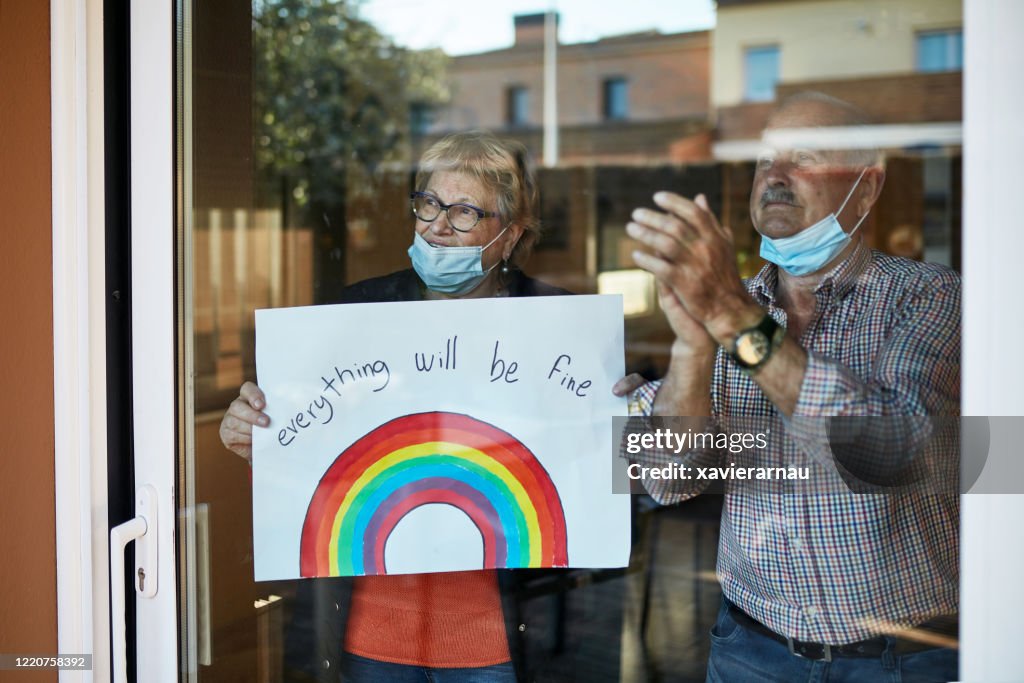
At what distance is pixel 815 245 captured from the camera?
3.98 feet

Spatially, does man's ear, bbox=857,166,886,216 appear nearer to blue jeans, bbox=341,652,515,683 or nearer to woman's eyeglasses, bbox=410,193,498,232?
woman's eyeglasses, bbox=410,193,498,232

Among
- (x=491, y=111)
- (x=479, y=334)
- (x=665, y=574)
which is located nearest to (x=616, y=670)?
(x=479, y=334)

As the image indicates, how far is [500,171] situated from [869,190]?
0.62 metres

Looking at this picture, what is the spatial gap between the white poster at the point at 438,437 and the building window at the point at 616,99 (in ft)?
A: 37.6

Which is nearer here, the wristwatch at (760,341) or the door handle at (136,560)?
the wristwatch at (760,341)

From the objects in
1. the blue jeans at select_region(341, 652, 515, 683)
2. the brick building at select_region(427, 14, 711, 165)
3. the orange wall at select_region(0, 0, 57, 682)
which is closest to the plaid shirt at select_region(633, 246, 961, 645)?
the blue jeans at select_region(341, 652, 515, 683)

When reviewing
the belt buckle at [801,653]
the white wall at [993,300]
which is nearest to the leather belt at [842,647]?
the belt buckle at [801,653]

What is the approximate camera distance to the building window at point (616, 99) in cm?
1235

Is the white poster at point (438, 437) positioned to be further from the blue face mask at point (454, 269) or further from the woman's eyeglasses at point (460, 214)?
the woman's eyeglasses at point (460, 214)

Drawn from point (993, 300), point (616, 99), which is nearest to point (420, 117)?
point (616, 99)

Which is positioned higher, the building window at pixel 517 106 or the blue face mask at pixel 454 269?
the building window at pixel 517 106

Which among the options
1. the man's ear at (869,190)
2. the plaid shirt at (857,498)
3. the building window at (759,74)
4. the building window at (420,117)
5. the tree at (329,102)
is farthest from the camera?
the building window at (759,74)

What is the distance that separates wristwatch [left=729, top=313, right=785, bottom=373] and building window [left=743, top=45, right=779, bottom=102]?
10342mm

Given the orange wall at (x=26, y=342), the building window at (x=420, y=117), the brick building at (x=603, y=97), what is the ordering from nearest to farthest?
the orange wall at (x=26, y=342) → the building window at (x=420, y=117) → the brick building at (x=603, y=97)
